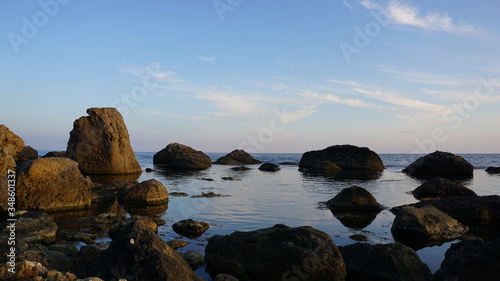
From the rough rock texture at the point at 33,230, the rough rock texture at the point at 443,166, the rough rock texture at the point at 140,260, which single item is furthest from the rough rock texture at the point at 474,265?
the rough rock texture at the point at 443,166

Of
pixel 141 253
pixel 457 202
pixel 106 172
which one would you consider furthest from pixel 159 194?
pixel 106 172

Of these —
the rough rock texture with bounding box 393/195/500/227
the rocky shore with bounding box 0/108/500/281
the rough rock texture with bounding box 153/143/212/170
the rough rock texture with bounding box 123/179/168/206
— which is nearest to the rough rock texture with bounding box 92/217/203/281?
the rocky shore with bounding box 0/108/500/281

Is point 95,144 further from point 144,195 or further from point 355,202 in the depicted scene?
point 355,202

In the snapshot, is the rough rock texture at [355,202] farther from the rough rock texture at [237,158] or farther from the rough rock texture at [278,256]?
the rough rock texture at [237,158]

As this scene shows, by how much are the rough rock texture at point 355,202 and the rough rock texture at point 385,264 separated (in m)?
8.41

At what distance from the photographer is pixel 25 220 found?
1095 centimetres

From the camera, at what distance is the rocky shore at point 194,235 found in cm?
616

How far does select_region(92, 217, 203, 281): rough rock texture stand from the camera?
537 cm

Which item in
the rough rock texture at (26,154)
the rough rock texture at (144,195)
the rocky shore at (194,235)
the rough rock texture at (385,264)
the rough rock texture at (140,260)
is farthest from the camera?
the rough rock texture at (26,154)

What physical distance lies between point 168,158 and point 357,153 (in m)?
31.0

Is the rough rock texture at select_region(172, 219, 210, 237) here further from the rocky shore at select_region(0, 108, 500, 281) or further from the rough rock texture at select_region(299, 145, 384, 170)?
the rough rock texture at select_region(299, 145, 384, 170)

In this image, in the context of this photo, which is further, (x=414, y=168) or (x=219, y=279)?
(x=414, y=168)

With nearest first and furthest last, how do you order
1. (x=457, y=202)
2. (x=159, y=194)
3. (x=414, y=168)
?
(x=457, y=202) < (x=159, y=194) < (x=414, y=168)

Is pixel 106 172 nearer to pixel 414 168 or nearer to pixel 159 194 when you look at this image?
pixel 159 194
